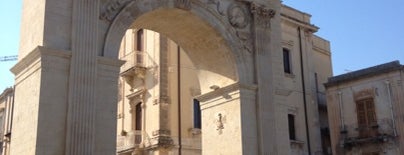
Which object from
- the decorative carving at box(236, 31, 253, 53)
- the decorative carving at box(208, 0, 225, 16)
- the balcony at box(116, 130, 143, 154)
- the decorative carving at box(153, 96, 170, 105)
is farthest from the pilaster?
the balcony at box(116, 130, 143, 154)

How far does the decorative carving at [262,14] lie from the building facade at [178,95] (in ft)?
16.9

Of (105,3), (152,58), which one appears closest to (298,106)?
(152,58)

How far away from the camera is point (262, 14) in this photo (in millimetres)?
16297

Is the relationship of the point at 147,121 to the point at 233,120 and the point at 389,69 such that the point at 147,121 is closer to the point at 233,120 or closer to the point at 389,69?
the point at 233,120

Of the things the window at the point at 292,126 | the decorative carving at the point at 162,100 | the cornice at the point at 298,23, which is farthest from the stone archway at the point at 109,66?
the cornice at the point at 298,23

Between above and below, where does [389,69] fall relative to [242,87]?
above

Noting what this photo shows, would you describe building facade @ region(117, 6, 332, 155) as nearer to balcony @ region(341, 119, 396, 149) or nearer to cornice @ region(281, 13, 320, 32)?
cornice @ region(281, 13, 320, 32)

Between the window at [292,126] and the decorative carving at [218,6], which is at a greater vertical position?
the decorative carving at [218,6]

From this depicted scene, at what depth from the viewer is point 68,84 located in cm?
1180

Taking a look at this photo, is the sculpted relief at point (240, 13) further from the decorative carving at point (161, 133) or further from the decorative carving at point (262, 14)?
the decorative carving at point (161, 133)

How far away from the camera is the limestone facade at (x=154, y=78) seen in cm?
1170

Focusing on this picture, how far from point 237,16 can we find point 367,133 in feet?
42.6

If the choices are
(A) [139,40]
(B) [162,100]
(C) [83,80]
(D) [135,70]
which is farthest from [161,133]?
(C) [83,80]

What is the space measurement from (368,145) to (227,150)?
1253cm
